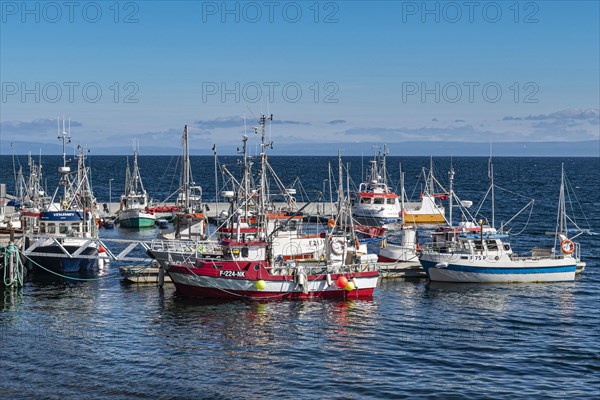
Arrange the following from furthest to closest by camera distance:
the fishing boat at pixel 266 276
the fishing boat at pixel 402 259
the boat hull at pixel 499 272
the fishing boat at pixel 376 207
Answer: the fishing boat at pixel 376 207, the fishing boat at pixel 402 259, the boat hull at pixel 499 272, the fishing boat at pixel 266 276

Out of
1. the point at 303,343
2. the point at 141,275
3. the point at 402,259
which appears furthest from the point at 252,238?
the point at 303,343

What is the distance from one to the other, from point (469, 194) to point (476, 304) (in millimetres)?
108732

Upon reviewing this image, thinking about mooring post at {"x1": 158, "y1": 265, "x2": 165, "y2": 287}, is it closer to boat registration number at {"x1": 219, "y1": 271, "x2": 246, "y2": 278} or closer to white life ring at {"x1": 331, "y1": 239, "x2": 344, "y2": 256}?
boat registration number at {"x1": 219, "y1": 271, "x2": 246, "y2": 278}

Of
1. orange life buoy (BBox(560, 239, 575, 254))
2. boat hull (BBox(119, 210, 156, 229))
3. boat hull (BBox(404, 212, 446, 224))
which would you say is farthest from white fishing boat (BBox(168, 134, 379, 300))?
boat hull (BBox(404, 212, 446, 224))

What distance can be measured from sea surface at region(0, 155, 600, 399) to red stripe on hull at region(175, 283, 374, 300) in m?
0.81

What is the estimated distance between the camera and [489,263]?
5919cm

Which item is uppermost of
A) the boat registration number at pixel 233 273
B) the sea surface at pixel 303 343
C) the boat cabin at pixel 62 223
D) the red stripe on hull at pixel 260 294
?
the boat cabin at pixel 62 223

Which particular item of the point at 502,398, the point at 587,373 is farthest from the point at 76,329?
the point at 587,373

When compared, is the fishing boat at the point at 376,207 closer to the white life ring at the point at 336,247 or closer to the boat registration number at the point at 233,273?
the white life ring at the point at 336,247

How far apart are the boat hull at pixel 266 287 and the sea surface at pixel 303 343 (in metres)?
0.92

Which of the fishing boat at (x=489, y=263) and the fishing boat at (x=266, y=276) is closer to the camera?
the fishing boat at (x=266, y=276)

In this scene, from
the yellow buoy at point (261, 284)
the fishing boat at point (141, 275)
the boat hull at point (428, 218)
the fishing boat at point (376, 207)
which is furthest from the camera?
the fishing boat at point (376, 207)

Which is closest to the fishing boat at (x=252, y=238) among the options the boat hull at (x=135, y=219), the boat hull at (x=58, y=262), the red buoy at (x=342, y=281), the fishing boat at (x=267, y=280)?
the fishing boat at (x=267, y=280)

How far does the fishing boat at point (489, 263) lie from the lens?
59.2 metres
